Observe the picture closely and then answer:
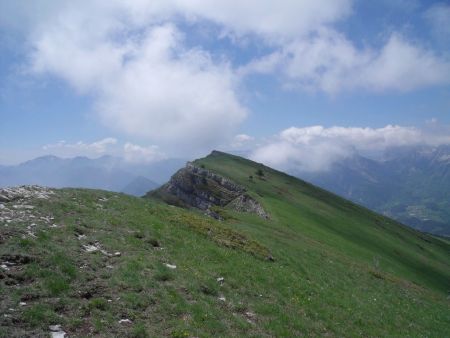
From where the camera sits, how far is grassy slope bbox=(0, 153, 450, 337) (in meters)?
16.1

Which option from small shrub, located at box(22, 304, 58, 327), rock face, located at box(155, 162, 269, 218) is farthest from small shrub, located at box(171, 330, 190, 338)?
rock face, located at box(155, 162, 269, 218)

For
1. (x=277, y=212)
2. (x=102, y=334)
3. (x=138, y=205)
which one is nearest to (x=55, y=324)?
(x=102, y=334)

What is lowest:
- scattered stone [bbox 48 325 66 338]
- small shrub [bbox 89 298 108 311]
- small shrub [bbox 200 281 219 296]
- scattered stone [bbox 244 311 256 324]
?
scattered stone [bbox 48 325 66 338]

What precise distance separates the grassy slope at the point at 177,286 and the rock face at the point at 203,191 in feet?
164

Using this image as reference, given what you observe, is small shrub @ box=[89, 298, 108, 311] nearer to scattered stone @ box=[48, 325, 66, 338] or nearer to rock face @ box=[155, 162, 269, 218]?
scattered stone @ box=[48, 325, 66, 338]

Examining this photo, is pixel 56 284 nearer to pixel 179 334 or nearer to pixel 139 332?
pixel 139 332

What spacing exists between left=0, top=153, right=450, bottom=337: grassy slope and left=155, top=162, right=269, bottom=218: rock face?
49895 mm

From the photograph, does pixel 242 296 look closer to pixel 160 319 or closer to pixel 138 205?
pixel 160 319

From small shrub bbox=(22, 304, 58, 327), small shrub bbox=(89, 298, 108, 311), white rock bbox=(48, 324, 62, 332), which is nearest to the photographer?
white rock bbox=(48, 324, 62, 332)

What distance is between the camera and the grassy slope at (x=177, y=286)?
16078mm

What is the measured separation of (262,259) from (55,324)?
20835mm

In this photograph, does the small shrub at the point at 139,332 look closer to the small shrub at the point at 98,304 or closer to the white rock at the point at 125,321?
the white rock at the point at 125,321

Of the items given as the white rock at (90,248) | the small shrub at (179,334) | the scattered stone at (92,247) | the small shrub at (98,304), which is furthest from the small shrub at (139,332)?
the scattered stone at (92,247)

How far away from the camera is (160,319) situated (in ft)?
54.6
